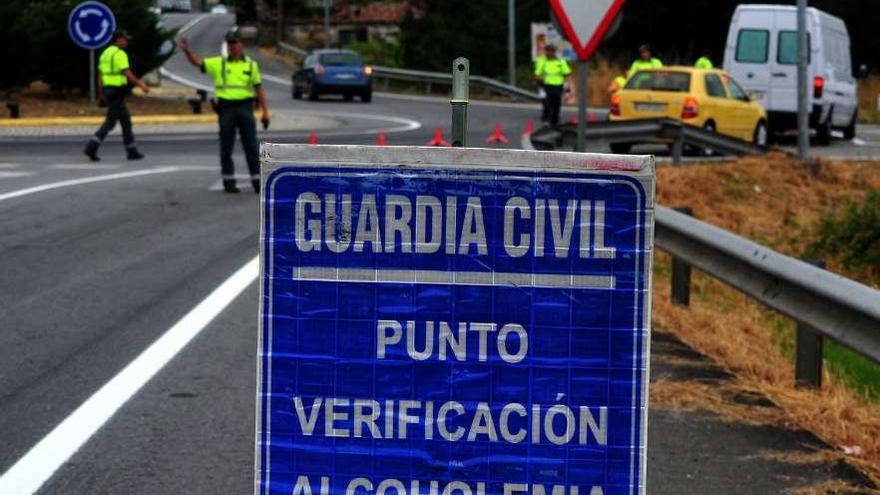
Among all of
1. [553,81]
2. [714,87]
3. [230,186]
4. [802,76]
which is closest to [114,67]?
[230,186]

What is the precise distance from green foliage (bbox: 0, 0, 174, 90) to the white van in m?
12.9

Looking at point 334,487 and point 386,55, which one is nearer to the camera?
point 334,487

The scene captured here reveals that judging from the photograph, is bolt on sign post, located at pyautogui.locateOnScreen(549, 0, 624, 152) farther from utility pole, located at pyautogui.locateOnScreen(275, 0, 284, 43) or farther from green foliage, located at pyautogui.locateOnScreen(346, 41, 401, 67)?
utility pole, located at pyautogui.locateOnScreen(275, 0, 284, 43)

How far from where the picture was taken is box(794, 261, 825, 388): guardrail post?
7877 mm

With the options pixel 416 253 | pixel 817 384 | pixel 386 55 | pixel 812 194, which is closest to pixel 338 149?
pixel 416 253

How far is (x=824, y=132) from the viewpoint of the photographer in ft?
107

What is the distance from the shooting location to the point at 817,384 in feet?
26.1

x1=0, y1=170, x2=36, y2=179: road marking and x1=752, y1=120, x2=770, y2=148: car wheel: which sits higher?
x1=0, y1=170, x2=36, y2=179: road marking

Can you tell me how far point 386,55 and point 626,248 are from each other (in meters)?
84.1

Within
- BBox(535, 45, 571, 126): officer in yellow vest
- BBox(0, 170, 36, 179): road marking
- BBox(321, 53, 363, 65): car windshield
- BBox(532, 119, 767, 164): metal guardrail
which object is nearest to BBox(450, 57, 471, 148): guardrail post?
BBox(0, 170, 36, 179): road marking

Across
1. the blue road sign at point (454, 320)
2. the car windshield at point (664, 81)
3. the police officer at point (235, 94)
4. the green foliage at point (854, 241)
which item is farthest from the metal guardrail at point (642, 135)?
the blue road sign at point (454, 320)

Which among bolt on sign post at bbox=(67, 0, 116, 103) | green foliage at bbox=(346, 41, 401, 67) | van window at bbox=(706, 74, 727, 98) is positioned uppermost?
bolt on sign post at bbox=(67, 0, 116, 103)

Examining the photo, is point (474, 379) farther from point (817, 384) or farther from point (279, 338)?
point (817, 384)

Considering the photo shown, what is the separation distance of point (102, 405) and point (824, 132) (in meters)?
26.5
